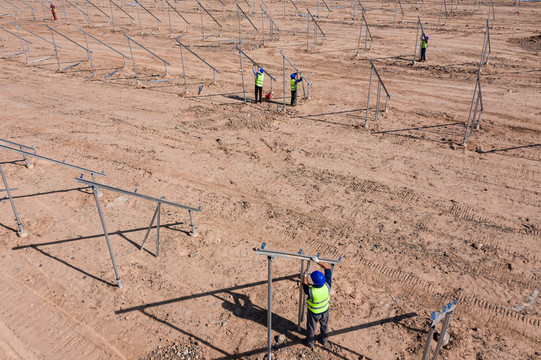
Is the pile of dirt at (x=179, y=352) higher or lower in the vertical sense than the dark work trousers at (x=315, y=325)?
lower

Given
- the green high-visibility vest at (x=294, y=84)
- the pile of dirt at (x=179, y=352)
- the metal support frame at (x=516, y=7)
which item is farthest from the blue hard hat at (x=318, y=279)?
the metal support frame at (x=516, y=7)

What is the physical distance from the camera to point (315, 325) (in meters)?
7.10

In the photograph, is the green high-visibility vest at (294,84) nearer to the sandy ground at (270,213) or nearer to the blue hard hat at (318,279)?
the sandy ground at (270,213)

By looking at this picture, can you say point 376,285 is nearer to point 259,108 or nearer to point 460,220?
point 460,220

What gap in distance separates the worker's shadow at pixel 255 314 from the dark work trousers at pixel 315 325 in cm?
40

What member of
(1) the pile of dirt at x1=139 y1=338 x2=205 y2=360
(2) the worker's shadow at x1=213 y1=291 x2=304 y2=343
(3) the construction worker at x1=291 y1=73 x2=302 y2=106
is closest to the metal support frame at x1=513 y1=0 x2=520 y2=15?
(3) the construction worker at x1=291 y1=73 x2=302 y2=106

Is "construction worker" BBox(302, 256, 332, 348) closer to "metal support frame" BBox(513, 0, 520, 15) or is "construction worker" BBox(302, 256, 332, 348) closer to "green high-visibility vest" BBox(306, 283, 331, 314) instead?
"green high-visibility vest" BBox(306, 283, 331, 314)

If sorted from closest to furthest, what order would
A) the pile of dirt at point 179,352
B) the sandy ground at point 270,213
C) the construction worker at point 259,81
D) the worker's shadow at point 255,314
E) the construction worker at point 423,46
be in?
the pile of dirt at point 179,352
the worker's shadow at point 255,314
the sandy ground at point 270,213
the construction worker at point 259,81
the construction worker at point 423,46

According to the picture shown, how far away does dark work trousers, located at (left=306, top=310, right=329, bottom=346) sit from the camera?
22.9 feet

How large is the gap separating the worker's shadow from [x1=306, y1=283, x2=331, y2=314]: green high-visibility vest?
3.83ft

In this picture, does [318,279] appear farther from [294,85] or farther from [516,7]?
[516,7]

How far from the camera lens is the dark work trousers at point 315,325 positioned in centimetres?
697

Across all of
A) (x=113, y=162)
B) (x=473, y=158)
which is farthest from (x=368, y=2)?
(x=113, y=162)

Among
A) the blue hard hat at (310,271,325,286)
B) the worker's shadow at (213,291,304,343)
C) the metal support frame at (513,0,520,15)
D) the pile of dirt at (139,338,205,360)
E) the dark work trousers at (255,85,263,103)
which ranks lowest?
the pile of dirt at (139,338,205,360)
